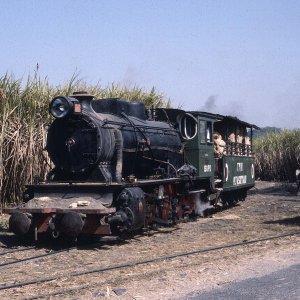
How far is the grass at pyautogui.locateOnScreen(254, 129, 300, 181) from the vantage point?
35500 millimetres

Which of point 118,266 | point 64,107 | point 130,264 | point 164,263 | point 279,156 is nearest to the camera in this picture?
point 118,266

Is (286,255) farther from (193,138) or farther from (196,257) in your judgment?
(193,138)

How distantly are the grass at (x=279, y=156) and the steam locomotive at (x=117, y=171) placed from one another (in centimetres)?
2144

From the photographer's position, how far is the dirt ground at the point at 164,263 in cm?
688

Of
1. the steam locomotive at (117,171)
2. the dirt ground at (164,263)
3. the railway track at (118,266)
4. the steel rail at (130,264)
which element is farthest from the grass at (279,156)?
the railway track at (118,266)

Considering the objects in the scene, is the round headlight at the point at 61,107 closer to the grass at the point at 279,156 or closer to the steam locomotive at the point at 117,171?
A: the steam locomotive at the point at 117,171

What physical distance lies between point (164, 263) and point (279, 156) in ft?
93.9

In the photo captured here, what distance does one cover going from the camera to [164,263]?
8.59 m

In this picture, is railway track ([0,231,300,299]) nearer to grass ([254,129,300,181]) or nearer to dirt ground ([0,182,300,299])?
dirt ground ([0,182,300,299])

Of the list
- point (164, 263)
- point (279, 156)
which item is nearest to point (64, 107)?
point (164, 263)

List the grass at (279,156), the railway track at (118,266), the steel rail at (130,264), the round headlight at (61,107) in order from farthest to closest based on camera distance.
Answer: the grass at (279,156)
the round headlight at (61,107)
the steel rail at (130,264)
the railway track at (118,266)

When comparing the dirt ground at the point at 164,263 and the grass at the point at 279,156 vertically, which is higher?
the grass at the point at 279,156

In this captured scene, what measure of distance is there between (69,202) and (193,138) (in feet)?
16.3

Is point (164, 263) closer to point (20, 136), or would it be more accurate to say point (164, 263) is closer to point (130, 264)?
point (130, 264)
